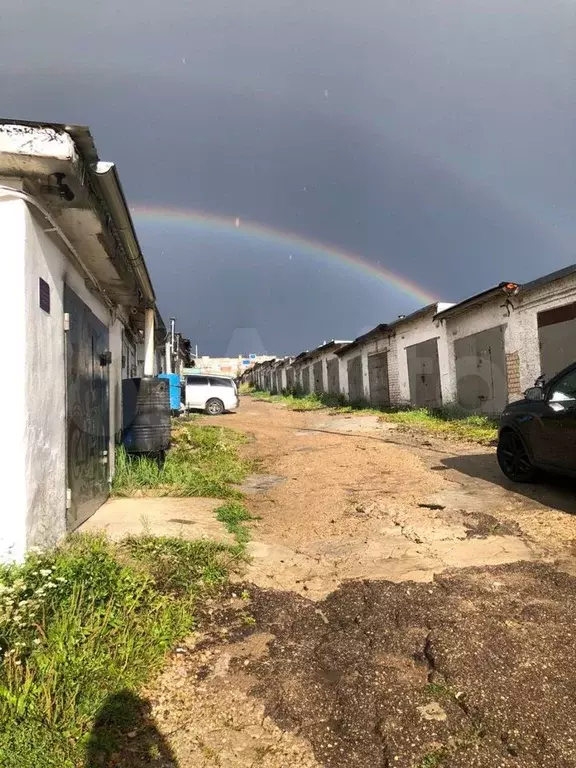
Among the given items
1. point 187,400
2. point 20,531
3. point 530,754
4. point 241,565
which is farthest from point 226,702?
point 187,400

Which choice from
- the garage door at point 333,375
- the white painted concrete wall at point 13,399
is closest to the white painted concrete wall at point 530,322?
the white painted concrete wall at point 13,399

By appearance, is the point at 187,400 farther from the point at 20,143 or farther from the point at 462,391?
the point at 20,143

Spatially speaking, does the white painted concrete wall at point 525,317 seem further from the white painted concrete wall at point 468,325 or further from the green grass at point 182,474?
the green grass at point 182,474

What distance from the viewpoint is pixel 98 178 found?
3.47 meters

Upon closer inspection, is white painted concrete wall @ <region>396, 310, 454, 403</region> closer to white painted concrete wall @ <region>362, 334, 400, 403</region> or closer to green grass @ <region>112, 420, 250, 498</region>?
white painted concrete wall @ <region>362, 334, 400, 403</region>

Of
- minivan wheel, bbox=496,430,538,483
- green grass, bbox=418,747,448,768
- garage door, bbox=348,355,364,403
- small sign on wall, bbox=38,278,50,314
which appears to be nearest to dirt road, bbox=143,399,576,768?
green grass, bbox=418,747,448,768

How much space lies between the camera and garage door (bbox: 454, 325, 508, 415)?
39.1 feet

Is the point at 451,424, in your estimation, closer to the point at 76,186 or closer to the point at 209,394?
the point at 209,394

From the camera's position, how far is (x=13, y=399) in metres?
2.91

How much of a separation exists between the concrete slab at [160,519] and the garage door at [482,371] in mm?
9203

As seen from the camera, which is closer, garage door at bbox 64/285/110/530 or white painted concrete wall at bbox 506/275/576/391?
garage door at bbox 64/285/110/530

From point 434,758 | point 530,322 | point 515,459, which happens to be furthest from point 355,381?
point 434,758

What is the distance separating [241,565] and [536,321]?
31.8 feet

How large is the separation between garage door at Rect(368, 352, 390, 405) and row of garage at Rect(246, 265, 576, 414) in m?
0.04
